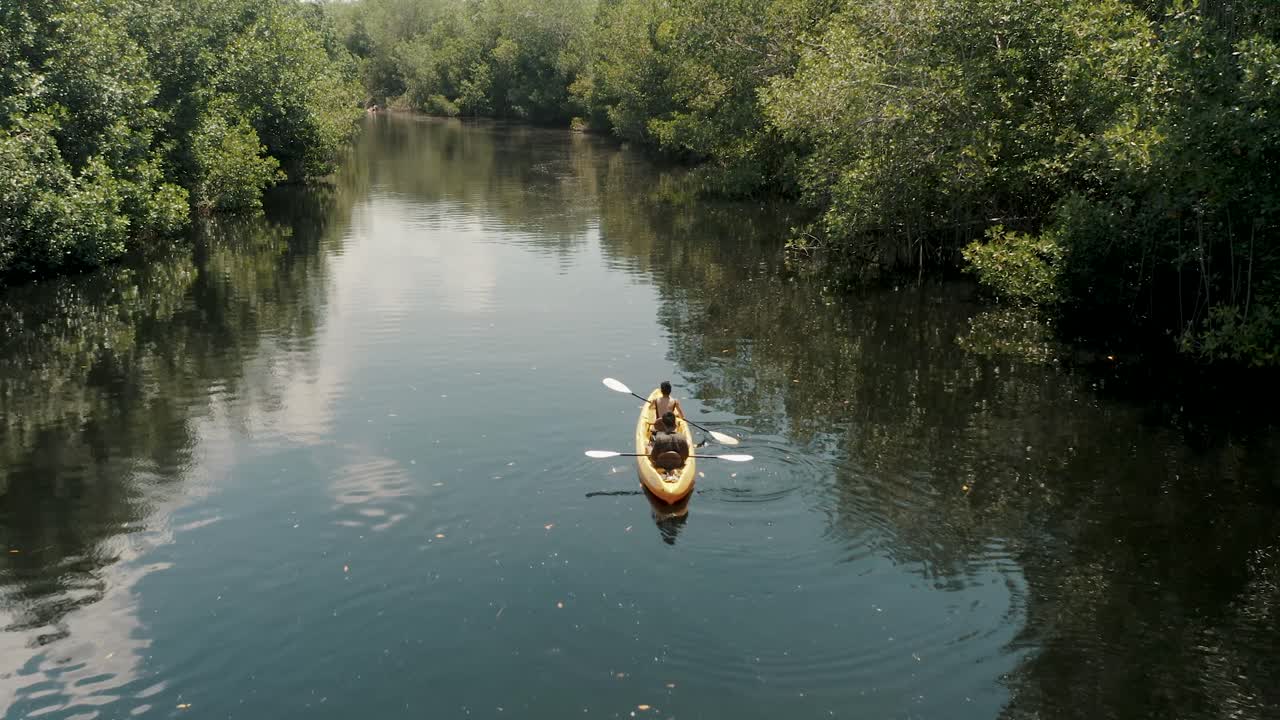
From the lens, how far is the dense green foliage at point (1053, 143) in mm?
17078

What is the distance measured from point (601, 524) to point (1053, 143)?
54.3ft

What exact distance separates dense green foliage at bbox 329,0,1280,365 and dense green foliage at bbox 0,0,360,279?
20.0 metres

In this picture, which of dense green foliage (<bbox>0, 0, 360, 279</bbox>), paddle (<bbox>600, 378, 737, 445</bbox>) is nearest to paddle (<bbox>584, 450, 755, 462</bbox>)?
paddle (<bbox>600, 378, 737, 445</bbox>)

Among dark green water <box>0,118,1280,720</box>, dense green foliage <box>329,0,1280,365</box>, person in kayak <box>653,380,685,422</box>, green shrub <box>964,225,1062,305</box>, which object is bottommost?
dark green water <box>0,118,1280,720</box>

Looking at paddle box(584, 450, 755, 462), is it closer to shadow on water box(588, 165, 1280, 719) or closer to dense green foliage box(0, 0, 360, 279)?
shadow on water box(588, 165, 1280, 719)

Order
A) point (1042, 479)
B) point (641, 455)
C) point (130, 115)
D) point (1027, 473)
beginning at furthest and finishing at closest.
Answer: point (130, 115) < point (1027, 473) < point (1042, 479) < point (641, 455)

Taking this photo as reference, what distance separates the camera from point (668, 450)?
14.9 metres

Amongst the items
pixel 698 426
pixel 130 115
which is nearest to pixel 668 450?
pixel 698 426

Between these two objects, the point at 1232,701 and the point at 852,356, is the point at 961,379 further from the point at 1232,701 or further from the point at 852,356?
the point at 1232,701

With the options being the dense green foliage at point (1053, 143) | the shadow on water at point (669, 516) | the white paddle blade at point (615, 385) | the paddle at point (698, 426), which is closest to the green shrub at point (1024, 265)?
the dense green foliage at point (1053, 143)

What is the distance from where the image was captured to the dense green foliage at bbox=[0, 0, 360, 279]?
1061 inches

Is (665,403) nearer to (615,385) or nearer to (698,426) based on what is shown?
(698,426)

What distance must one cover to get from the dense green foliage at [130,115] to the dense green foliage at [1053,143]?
65.6 ft

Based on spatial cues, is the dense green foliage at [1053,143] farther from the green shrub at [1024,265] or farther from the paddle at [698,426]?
the paddle at [698,426]
